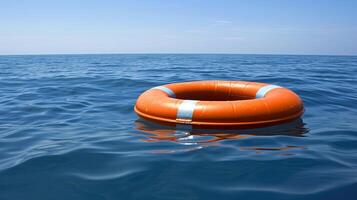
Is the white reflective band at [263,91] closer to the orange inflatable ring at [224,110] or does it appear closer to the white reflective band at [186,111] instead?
the orange inflatable ring at [224,110]

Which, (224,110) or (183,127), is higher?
(224,110)

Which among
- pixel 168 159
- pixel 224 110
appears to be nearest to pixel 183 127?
pixel 224 110

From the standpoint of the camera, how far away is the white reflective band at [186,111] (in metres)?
3.87

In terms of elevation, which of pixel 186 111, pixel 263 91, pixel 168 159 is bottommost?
pixel 168 159

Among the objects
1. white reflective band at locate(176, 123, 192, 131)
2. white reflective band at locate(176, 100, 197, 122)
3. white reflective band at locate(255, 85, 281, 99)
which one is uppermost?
white reflective band at locate(255, 85, 281, 99)

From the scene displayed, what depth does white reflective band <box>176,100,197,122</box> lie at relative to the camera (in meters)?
3.87

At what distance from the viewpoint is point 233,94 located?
520 centimetres

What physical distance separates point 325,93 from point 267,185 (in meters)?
5.65

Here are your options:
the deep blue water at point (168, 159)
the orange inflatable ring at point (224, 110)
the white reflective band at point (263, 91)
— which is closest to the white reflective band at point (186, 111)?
the orange inflatable ring at point (224, 110)

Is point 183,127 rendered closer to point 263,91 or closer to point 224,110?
point 224,110

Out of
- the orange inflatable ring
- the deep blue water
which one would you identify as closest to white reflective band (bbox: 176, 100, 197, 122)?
the orange inflatable ring

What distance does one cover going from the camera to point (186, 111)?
389 cm

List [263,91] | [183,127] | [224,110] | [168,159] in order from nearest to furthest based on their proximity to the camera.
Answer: [168,159] → [224,110] → [183,127] → [263,91]

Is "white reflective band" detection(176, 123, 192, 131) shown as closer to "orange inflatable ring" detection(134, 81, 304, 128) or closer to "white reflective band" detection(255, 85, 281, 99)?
"orange inflatable ring" detection(134, 81, 304, 128)
